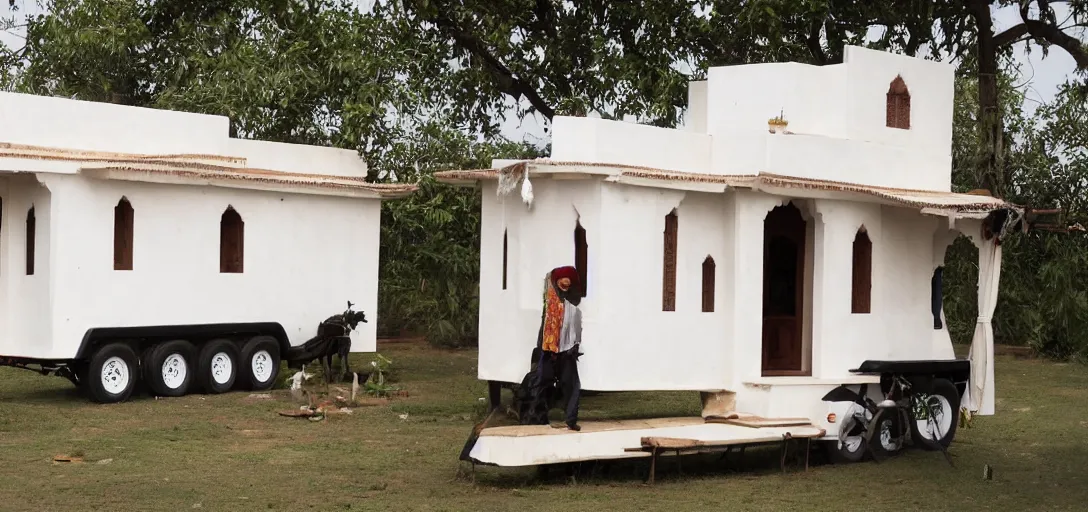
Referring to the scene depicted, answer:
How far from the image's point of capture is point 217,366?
19391mm

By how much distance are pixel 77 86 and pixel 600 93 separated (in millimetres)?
11097

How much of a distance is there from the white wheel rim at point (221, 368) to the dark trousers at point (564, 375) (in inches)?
293

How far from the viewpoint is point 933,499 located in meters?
12.4

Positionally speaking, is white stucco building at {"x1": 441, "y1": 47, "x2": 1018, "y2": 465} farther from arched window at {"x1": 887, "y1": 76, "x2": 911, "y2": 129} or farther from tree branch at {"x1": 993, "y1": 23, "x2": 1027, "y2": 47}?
tree branch at {"x1": 993, "y1": 23, "x2": 1027, "y2": 47}

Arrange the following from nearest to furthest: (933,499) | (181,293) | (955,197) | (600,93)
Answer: (933,499) < (955,197) < (181,293) < (600,93)

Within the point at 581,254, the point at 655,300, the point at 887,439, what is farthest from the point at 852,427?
the point at 581,254

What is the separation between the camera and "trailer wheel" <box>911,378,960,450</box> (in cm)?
1491

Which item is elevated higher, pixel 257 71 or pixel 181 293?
pixel 257 71

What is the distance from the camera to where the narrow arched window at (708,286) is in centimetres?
1431

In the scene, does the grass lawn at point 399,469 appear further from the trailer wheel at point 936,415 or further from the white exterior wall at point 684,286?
the white exterior wall at point 684,286

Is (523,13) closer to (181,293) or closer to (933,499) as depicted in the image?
(181,293)

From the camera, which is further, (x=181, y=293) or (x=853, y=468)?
(x=181, y=293)

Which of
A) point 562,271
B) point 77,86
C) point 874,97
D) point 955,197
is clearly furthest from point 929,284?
point 77,86

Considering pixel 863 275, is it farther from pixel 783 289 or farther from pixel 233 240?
pixel 233 240
